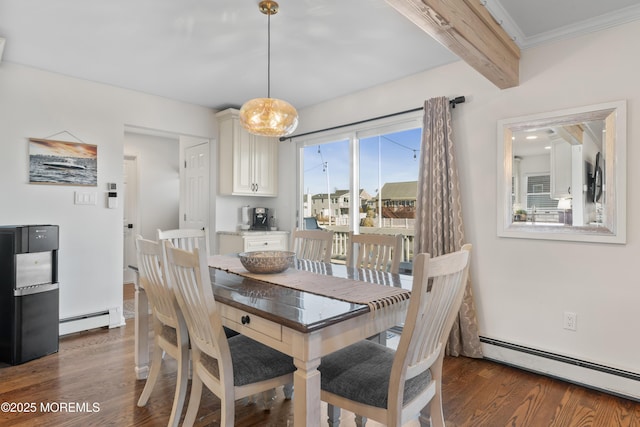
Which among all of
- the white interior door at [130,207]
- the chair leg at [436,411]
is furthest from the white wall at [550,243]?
the white interior door at [130,207]

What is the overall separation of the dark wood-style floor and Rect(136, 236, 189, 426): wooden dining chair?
7.9 inches

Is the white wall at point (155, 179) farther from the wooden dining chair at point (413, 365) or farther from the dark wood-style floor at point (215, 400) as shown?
the wooden dining chair at point (413, 365)

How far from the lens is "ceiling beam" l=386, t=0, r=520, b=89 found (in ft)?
5.16

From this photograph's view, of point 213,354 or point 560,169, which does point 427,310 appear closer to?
point 213,354

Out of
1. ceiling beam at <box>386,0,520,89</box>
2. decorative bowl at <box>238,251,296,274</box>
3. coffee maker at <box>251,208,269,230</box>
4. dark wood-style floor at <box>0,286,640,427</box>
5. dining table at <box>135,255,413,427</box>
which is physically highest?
ceiling beam at <box>386,0,520,89</box>

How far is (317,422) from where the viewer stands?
4.11 ft

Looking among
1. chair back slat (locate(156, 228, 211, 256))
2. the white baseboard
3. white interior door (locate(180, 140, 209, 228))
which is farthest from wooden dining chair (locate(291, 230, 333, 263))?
the white baseboard

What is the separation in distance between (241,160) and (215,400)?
2746 mm

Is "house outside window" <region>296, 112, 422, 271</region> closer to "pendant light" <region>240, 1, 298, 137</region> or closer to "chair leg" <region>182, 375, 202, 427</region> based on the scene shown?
"pendant light" <region>240, 1, 298, 137</region>

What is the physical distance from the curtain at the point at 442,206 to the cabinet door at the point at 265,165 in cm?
210

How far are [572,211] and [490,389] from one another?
1.33 meters

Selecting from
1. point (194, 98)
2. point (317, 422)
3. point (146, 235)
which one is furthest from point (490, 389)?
point (146, 235)

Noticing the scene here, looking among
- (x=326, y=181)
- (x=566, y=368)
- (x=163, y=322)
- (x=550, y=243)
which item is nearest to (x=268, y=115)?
(x=163, y=322)

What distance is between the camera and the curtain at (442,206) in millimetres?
2715
